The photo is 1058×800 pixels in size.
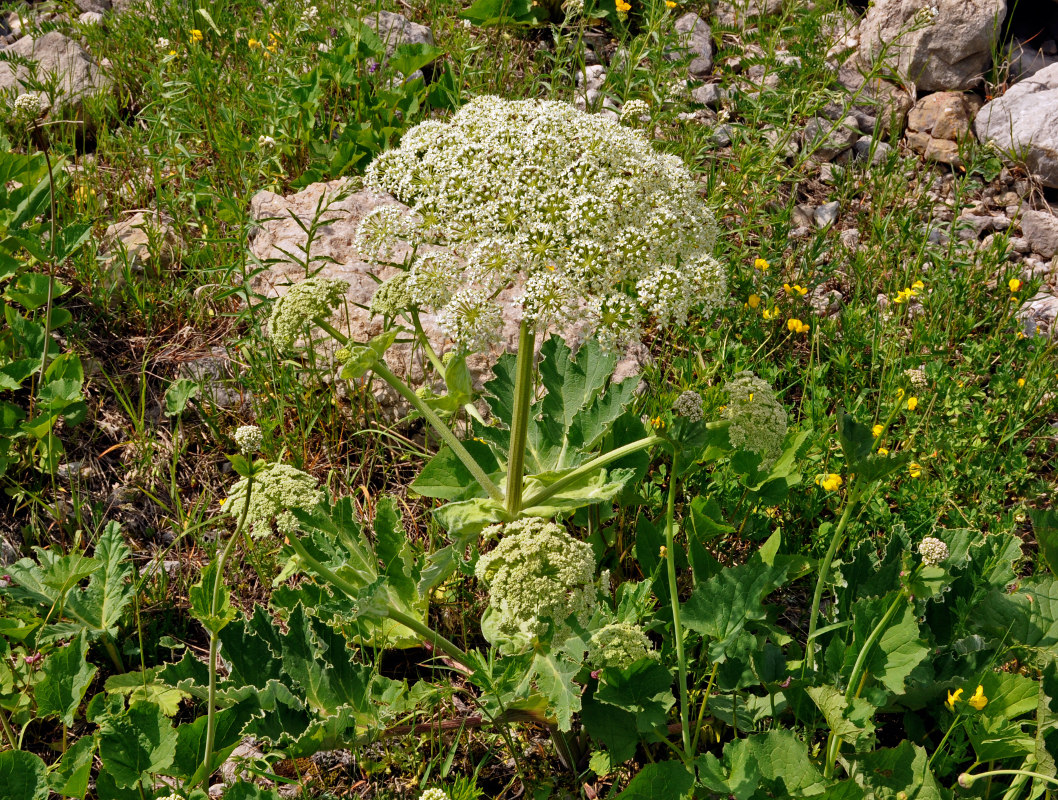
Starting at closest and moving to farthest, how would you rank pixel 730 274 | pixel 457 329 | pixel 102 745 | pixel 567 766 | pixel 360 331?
pixel 102 745, pixel 457 329, pixel 567 766, pixel 360 331, pixel 730 274

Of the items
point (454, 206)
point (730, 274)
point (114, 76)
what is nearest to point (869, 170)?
point (730, 274)

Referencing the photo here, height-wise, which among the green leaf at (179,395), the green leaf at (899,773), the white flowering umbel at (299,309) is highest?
the white flowering umbel at (299,309)

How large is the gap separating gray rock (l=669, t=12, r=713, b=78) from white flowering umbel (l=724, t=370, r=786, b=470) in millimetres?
4088

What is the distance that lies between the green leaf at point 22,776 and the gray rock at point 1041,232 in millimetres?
6025

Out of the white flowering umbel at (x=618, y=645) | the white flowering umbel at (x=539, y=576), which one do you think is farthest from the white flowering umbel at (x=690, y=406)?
the white flowering umbel at (x=618, y=645)

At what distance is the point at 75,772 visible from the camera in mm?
2592

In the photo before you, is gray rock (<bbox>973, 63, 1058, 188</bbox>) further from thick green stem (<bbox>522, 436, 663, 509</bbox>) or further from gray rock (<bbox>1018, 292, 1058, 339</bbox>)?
thick green stem (<bbox>522, 436, 663, 509</bbox>)

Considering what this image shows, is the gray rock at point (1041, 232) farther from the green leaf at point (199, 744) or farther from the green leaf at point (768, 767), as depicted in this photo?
the green leaf at point (199, 744)

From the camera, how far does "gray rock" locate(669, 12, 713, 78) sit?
21.5ft

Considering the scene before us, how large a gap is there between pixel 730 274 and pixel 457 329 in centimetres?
251

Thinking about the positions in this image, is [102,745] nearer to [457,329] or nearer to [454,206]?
[457,329]

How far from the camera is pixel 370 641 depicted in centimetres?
330

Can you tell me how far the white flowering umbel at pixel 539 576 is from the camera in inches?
97.0

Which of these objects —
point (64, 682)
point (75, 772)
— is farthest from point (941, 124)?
point (75, 772)
